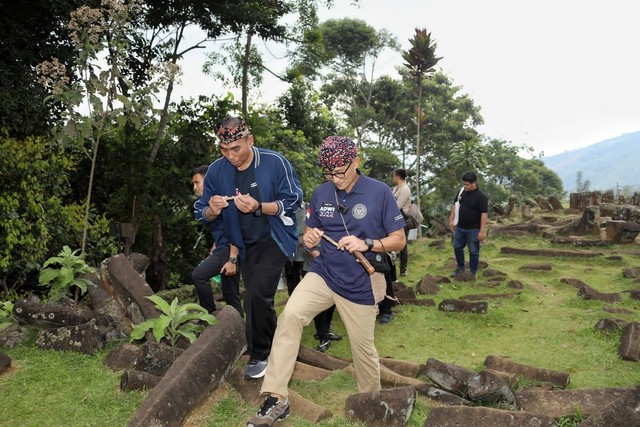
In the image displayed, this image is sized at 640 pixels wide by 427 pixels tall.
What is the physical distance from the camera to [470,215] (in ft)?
31.1

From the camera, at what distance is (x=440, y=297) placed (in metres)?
9.12

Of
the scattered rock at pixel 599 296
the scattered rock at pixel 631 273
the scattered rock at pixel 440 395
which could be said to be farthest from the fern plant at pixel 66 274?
the scattered rock at pixel 631 273

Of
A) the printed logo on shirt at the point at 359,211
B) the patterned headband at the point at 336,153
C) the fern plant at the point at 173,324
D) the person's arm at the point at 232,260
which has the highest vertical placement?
the patterned headband at the point at 336,153

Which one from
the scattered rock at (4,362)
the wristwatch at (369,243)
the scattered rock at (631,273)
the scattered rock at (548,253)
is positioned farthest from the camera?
the scattered rock at (548,253)

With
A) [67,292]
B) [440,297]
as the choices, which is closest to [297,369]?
[67,292]

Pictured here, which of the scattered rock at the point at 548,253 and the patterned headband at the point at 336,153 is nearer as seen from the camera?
the patterned headband at the point at 336,153

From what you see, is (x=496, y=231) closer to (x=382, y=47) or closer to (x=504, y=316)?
(x=504, y=316)

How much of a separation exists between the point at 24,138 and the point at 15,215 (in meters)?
1.51

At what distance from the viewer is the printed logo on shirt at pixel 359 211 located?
384 cm

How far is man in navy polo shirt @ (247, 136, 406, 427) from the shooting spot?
3.76 meters

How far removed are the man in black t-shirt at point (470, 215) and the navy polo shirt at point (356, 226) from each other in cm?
572

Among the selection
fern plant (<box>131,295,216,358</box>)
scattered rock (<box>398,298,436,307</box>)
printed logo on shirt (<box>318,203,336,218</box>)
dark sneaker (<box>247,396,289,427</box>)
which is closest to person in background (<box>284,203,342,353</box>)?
fern plant (<box>131,295,216,358</box>)

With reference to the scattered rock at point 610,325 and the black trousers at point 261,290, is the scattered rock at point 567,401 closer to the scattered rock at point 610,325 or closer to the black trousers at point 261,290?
the black trousers at point 261,290

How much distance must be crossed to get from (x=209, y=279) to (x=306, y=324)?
2025 millimetres
